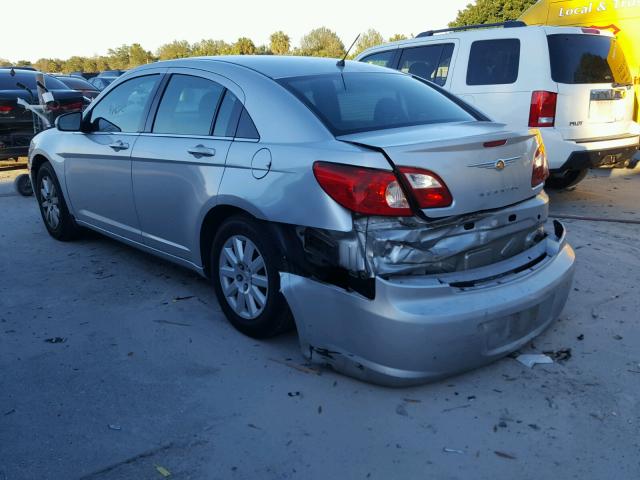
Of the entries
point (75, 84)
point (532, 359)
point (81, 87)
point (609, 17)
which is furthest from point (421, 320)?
point (75, 84)

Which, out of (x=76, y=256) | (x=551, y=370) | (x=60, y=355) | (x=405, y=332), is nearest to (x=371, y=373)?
(x=405, y=332)

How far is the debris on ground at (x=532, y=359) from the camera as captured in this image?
319 cm

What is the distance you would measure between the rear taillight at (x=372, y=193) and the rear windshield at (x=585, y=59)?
4404 mm

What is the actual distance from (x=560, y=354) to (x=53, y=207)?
15.3 ft

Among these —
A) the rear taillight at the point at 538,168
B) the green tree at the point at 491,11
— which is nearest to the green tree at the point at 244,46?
the green tree at the point at 491,11

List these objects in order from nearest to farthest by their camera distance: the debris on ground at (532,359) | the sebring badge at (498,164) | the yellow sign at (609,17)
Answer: the sebring badge at (498,164) → the debris on ground at (532,359) → the yellow sign at (609,17)

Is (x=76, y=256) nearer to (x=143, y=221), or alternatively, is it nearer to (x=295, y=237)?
(x=143, y=221)

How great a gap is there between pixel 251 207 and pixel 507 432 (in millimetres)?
1705

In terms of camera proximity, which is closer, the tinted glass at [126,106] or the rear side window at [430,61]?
the tinted glass at [126,106]

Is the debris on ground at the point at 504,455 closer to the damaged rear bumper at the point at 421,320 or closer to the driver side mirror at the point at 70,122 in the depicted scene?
the damaged rear bumper at the point at 421,320

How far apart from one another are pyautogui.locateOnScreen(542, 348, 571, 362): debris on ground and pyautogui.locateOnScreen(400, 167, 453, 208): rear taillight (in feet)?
3.85

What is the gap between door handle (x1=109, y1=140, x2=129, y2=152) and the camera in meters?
4.30

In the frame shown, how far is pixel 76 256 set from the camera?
526 cm

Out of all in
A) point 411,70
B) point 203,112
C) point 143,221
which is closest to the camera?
point 203,112
